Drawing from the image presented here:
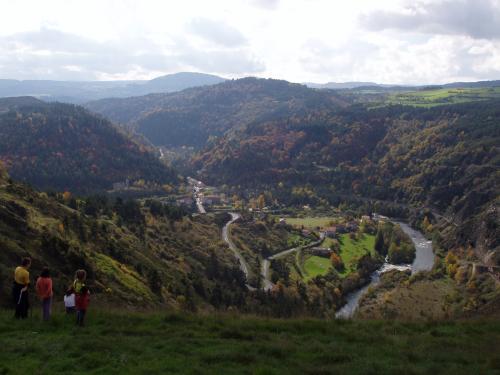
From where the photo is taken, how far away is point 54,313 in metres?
16.8

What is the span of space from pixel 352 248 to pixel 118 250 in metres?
81.9

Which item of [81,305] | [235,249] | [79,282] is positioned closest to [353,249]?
[235,249]

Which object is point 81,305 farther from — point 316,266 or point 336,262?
point 336,262

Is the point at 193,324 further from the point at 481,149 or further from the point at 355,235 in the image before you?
the point at 481,149

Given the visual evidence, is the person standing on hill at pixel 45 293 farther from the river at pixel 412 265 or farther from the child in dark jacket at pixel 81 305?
the river at pixel 412 265

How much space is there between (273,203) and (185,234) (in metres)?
91.7

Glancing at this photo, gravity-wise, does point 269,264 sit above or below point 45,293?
below

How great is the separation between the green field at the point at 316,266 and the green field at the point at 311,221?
3355 cm

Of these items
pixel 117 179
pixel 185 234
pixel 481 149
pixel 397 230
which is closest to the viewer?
pixel 185 234

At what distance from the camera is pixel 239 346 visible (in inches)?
557

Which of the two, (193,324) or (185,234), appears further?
(185,234)

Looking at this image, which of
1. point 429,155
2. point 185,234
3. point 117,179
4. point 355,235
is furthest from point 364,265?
point 117,179

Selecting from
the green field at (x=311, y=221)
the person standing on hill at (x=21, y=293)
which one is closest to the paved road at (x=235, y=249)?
the green field at (x=311, y=221)

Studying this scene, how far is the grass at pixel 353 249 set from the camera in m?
106
